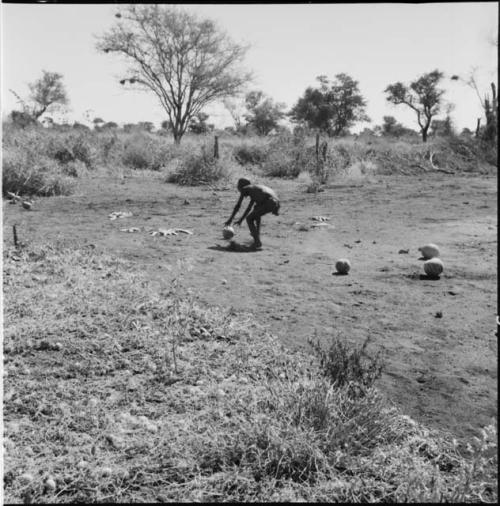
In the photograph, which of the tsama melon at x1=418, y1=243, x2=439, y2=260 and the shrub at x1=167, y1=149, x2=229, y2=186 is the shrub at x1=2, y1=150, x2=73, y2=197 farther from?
the tsama melon at x1=418, y1=243, x2=439, y2=260

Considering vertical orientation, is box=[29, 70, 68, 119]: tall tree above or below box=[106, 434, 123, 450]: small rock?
above

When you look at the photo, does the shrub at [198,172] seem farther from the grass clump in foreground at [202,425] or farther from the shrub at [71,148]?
the grass clump in foreground at [202,425]

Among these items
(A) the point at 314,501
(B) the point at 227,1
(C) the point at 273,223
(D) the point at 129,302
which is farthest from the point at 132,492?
(C) the point at 273,223

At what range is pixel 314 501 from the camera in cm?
240

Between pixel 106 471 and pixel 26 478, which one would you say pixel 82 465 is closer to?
pixel 106 471

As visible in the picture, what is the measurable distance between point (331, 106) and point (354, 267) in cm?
3188

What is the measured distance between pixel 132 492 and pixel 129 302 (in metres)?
2.51

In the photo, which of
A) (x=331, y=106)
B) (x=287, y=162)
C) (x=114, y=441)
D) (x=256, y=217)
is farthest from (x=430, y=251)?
(x=331, y=106)

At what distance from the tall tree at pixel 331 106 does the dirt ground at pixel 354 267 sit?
79.2ft

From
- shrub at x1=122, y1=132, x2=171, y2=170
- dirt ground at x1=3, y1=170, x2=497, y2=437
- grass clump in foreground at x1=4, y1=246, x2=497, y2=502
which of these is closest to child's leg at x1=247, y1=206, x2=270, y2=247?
dirt ground at x1=3, y1=170, x2=497, y2=437

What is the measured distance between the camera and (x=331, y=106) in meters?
36.8

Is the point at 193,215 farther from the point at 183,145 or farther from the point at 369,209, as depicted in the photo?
the point at 183,145

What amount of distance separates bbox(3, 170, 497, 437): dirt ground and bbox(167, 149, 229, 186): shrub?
55.3 inches

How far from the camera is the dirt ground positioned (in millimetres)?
3789
